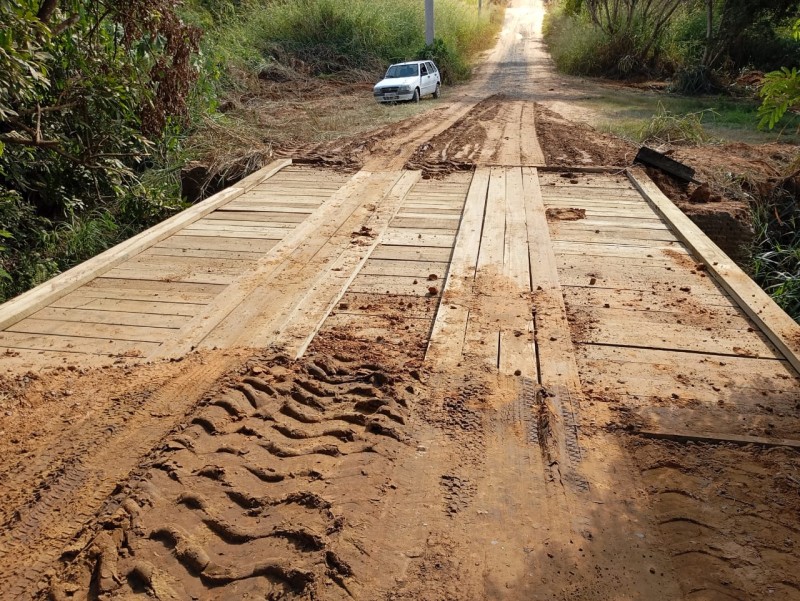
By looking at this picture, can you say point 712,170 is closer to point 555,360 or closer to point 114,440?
point 555,360

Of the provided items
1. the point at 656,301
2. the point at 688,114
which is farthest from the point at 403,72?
the point at 656,301

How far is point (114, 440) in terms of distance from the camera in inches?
117

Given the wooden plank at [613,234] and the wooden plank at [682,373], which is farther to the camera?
the wooden plank at [613,234]

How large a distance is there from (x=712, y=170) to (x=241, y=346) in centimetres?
787

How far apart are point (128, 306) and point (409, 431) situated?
8.20 ft

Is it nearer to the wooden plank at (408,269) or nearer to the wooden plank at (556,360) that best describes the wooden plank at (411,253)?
the wooden plank at (408,269)

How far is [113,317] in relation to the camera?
4.36 metres

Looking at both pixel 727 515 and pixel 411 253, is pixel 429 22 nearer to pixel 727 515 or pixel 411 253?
pixel 411 253

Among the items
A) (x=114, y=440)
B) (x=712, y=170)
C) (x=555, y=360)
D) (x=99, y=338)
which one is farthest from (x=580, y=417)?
(x=712, y=170)

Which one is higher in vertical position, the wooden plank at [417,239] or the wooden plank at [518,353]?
the wooden plank at [417,239]

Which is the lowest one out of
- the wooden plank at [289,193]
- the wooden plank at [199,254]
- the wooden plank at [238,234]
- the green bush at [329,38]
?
the wooden plank at [199,254]

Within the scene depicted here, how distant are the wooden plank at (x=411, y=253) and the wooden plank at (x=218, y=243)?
1.01 meters

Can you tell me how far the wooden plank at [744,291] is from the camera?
153 inches

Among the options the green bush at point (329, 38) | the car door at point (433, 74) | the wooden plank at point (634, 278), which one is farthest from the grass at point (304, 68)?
the wooden plank at point (634, 278)
